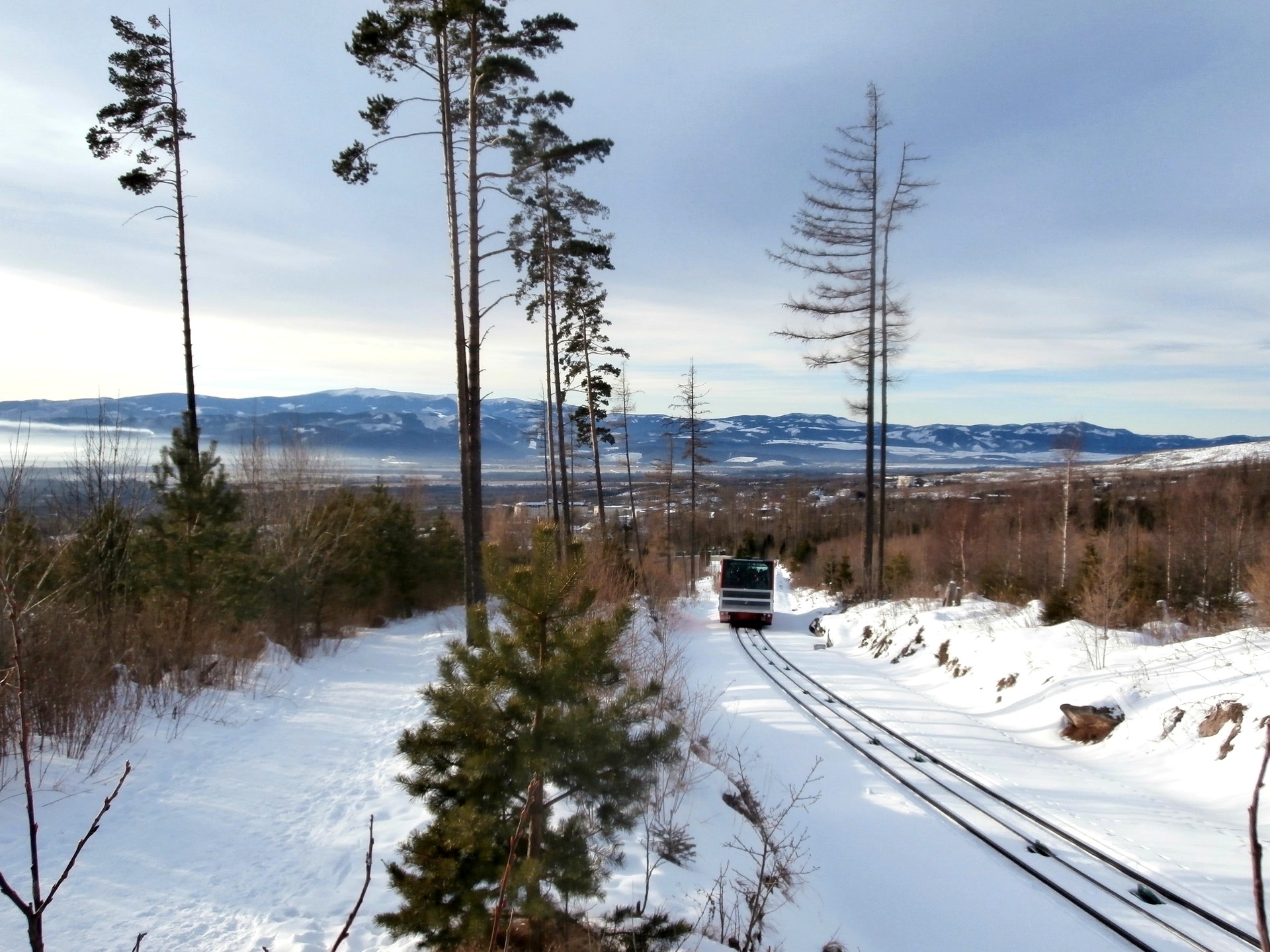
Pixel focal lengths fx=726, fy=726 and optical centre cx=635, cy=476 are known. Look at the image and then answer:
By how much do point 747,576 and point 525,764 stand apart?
21.6 meters

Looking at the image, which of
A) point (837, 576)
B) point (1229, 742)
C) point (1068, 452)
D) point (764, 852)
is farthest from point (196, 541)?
point (837, 576)

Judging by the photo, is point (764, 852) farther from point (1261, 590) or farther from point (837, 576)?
point (837, 576)

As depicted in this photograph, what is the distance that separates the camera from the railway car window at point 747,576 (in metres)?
24.9

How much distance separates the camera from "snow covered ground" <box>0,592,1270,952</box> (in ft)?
17.1

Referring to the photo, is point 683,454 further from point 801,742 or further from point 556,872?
point 556,872

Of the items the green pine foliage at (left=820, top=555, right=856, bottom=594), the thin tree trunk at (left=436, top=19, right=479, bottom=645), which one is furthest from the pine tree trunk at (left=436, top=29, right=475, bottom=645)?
the green pine foliage at (left=820, top=555, right=856, bottom=594)

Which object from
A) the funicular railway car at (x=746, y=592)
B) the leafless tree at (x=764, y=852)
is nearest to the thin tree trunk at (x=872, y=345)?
the funicular railway car at (x=746, y=592)

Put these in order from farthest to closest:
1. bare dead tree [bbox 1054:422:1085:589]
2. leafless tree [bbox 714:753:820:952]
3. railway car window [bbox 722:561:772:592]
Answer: bare dead tree [bbox 1054:422:1085:589] → railway car window [bbox 722:561:772:592] → leafless tree [bbox 714:753:820:952]

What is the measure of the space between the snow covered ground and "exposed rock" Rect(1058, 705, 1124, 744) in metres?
0.19

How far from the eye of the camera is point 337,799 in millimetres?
7012

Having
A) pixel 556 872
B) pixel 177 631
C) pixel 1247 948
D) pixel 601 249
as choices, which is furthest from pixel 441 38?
pixel 1247 948

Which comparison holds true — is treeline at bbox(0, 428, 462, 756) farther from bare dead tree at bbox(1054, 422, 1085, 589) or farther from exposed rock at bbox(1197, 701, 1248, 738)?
bare dead tree at bbox(1054, 422, 1085, 589)

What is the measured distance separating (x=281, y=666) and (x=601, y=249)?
12385 millimetres

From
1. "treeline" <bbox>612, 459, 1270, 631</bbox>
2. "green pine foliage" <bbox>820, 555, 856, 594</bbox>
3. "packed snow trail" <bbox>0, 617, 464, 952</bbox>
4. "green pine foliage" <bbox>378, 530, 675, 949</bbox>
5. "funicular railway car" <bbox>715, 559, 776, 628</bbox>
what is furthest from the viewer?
"green pine foliage" <bbox>820, 555, 856, 594</bbox>
